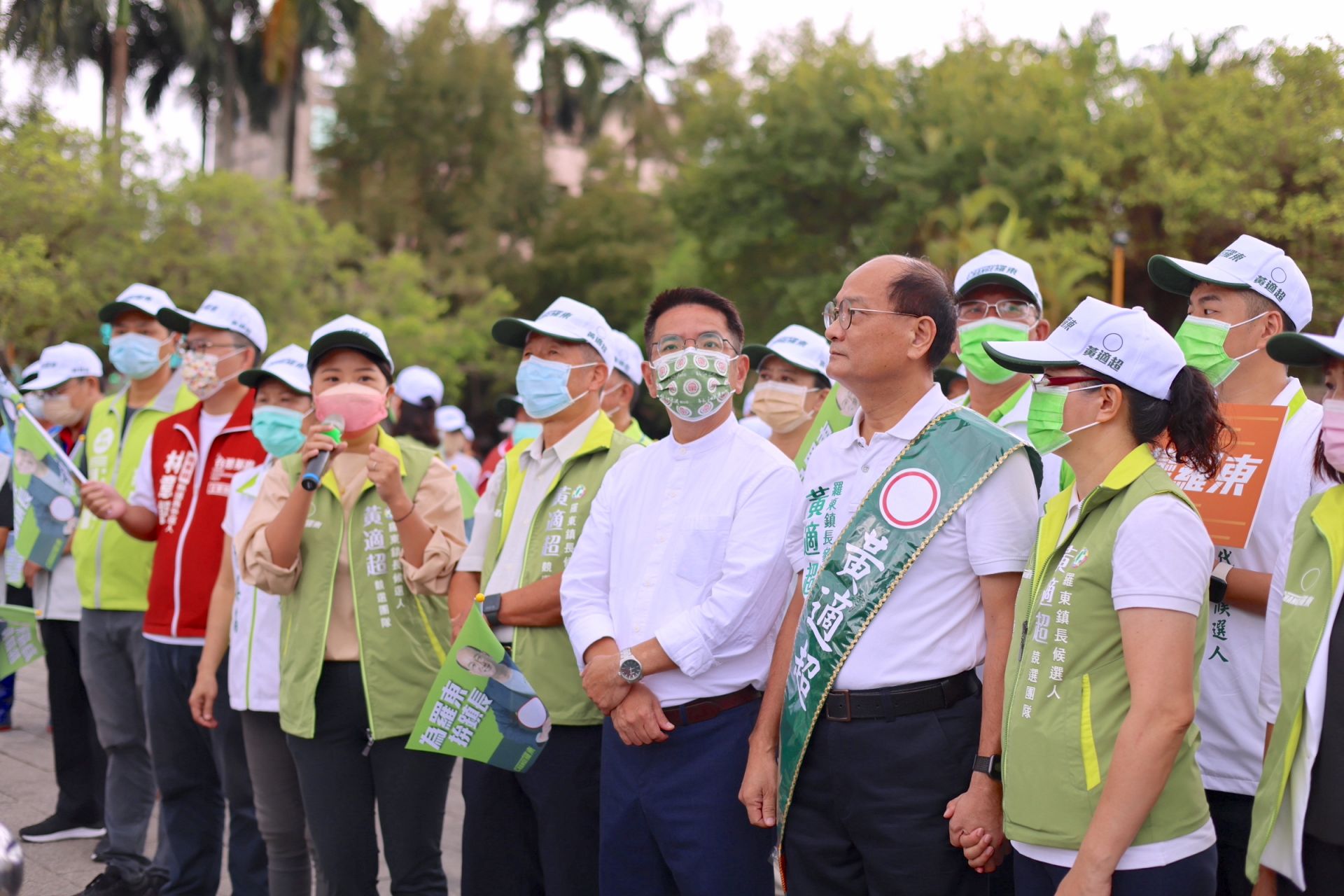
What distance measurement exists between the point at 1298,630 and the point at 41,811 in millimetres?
6469

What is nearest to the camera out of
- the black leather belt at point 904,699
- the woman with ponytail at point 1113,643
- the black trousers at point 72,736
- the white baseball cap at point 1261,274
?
the woman with ponytail at point 1113,643

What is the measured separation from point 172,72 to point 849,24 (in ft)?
66.4

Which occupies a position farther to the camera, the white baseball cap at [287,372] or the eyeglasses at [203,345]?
the eyeglasses at [203,345]

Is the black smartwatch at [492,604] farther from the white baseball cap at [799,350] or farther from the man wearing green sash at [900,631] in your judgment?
the white baseball cap at [799,350]

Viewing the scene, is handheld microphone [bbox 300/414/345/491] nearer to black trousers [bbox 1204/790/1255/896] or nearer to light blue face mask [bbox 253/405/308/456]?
light blue face mask [bbox 253/405/308/456]

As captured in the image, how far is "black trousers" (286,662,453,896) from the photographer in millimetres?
4266

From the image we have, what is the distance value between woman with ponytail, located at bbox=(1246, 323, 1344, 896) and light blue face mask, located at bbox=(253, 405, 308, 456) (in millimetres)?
3482

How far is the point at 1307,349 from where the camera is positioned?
2.85 m

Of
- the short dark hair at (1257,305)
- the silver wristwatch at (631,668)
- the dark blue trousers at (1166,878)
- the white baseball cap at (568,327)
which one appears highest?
the short dark hair at (1257,305)

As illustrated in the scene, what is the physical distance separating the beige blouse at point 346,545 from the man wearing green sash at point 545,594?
10cm

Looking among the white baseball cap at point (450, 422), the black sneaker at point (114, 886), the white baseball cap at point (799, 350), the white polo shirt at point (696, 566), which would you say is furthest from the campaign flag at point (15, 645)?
the white baseball cap at point (450, 422)

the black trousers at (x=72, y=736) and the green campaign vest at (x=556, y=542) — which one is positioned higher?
the green campaign vest at (x=556, y=542)

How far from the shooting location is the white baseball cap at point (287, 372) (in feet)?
16.3

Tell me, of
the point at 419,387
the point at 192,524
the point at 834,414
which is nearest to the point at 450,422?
the point at 419,387
